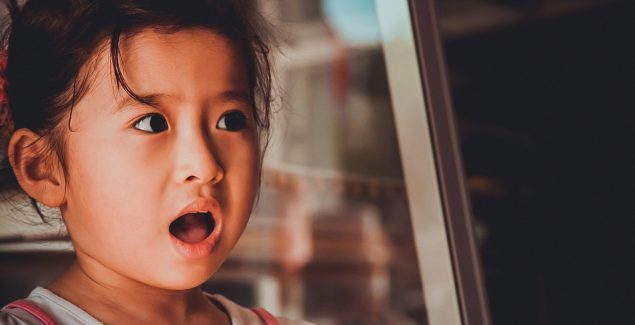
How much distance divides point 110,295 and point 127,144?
0.09 meters

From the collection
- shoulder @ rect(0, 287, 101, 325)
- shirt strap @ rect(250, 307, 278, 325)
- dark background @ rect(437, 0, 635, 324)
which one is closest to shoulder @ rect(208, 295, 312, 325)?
shirt strap @ rect(250, 307, 278, 325)

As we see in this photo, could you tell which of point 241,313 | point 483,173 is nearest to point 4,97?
point 241,313

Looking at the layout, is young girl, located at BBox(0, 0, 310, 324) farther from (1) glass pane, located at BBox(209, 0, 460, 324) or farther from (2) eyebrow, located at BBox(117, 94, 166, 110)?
(1) glass pane, located at BBox(209, 0, 460, 324)

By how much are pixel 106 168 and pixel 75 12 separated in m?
0.09

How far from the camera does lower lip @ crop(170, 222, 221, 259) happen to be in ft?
1.21

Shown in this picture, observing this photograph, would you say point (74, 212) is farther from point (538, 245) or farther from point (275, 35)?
point (538, 245)

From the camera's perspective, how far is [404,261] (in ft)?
7.61

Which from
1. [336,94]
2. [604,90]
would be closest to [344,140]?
[336,94]

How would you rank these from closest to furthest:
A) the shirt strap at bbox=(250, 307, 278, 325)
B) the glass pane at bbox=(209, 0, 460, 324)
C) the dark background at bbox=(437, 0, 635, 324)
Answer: the shirt strap at bbox=(250, 307, 278, 325)
the dark background at bbox=(437, 0, 635, 324)
the glass pane at bbox=(209, 0, 460, 324)

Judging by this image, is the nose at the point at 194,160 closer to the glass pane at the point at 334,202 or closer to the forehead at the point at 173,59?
the forehead at the point at 173,59

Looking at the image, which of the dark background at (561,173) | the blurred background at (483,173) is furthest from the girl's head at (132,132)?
the dark background at (561,173)

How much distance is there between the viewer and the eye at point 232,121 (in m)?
0.40

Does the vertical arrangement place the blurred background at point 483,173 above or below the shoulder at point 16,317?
below

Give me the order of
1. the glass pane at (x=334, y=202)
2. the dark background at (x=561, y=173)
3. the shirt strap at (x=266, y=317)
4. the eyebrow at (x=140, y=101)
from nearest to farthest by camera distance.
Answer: the eyebrow at (x=140, y=101) → the shirt strap at (x=266, y=317) → the dark background at (x=561, y=173) → the glass pane at (x=334, y=202)
